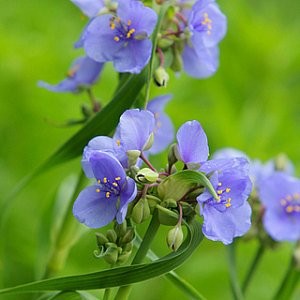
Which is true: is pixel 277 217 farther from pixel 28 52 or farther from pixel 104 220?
pixel 28 52

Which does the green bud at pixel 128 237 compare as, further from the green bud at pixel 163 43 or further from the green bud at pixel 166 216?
the green bud at pixel 163 43

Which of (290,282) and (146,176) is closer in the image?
(146,176)

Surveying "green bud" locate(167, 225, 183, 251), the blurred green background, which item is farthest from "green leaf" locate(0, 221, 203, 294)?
the blurred green background

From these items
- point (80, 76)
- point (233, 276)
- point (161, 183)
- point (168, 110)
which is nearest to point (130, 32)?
point (80, 76)

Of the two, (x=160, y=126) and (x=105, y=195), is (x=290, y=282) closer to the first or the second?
(x=160, y=126)

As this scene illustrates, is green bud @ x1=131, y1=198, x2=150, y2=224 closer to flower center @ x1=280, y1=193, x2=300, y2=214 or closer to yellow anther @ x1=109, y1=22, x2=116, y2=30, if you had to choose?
yellow anther @ x1=109, y1=22, x2=116, y2=30

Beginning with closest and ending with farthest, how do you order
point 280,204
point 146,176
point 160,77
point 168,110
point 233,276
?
point 146,176, point 160,77, point 233,276, point 280,204, point 168,110

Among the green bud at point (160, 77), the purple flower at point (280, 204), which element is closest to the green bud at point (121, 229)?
the green bud at point (160, 77)

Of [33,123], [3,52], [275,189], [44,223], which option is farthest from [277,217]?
[3,52]
